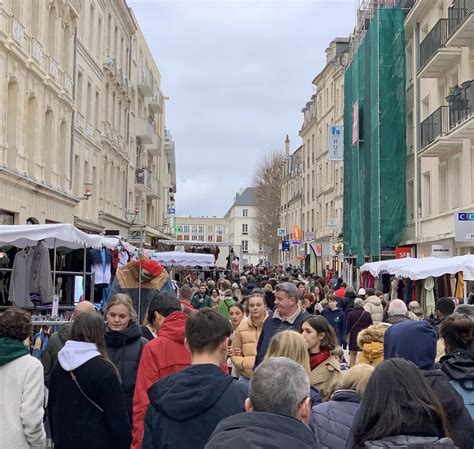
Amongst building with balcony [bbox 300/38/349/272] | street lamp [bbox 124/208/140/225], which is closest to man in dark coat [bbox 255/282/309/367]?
street lamp [bbox 124/208/140/225]

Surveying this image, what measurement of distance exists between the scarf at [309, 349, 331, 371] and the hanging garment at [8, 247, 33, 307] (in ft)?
24.2

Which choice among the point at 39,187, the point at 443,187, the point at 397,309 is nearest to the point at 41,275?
the point at 397,309

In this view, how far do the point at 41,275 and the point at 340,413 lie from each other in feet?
28.8

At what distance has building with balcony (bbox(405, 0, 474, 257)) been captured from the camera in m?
21.9

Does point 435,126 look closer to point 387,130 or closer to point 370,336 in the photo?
point 387,130

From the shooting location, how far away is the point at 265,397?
2801 mm

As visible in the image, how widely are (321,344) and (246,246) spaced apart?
5052 inches

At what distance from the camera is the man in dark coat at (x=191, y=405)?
11.6 feet

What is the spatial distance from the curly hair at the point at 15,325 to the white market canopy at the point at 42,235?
19.0ft

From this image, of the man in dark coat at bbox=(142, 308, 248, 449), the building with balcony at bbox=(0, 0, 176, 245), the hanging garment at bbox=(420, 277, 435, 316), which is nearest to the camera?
the man in dark coat at bbox=(142, 308, 248, 449)

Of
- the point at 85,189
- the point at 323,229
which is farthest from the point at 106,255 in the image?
the point at 323,229

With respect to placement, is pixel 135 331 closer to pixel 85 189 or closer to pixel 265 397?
pixel 265 397

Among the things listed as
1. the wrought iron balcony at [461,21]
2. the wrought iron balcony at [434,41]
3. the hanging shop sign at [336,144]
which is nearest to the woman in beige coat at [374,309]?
the wrought iron balcony at [461,21]

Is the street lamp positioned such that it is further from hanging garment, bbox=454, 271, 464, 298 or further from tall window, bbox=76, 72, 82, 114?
hanging garment, bbox=454, 271, 464, 298
